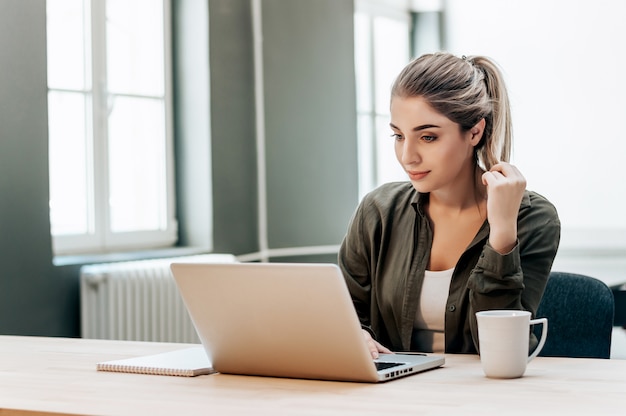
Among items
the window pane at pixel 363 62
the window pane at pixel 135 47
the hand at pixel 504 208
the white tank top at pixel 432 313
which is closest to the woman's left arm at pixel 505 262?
the hand at pixel 504 208

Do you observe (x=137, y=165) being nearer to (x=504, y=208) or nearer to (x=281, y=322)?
(x=504, y=208)

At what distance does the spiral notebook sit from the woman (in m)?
0.48

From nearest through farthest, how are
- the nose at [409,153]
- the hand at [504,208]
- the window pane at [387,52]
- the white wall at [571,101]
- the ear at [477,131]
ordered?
the hand at [504,208], the nose at [409,153], the ear at [477,131], the white wall at [571,101], the window pane at [387,52]

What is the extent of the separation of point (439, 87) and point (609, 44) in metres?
3.21

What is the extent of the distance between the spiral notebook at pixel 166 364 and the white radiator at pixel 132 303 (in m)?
1.71

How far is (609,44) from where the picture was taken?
4973 mm

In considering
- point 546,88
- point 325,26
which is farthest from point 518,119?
point 325,26

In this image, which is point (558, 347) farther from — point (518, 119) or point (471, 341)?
point (518, 119)

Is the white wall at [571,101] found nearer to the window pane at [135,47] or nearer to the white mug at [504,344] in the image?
the window pane at [135,47]

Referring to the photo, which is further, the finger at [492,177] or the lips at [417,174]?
the lips at [417,174]

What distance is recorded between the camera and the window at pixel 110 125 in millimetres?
3637

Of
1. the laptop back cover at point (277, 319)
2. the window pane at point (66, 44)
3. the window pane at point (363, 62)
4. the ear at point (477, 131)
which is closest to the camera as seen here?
the laptop back cover at point (277, 319)

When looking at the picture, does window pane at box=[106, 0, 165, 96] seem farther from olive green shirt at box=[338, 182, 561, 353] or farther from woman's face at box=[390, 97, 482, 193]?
woman's face at box=[390, 97, 482, 193]

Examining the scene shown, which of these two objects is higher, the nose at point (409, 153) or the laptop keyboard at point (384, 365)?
the nose at point (409, 153)
